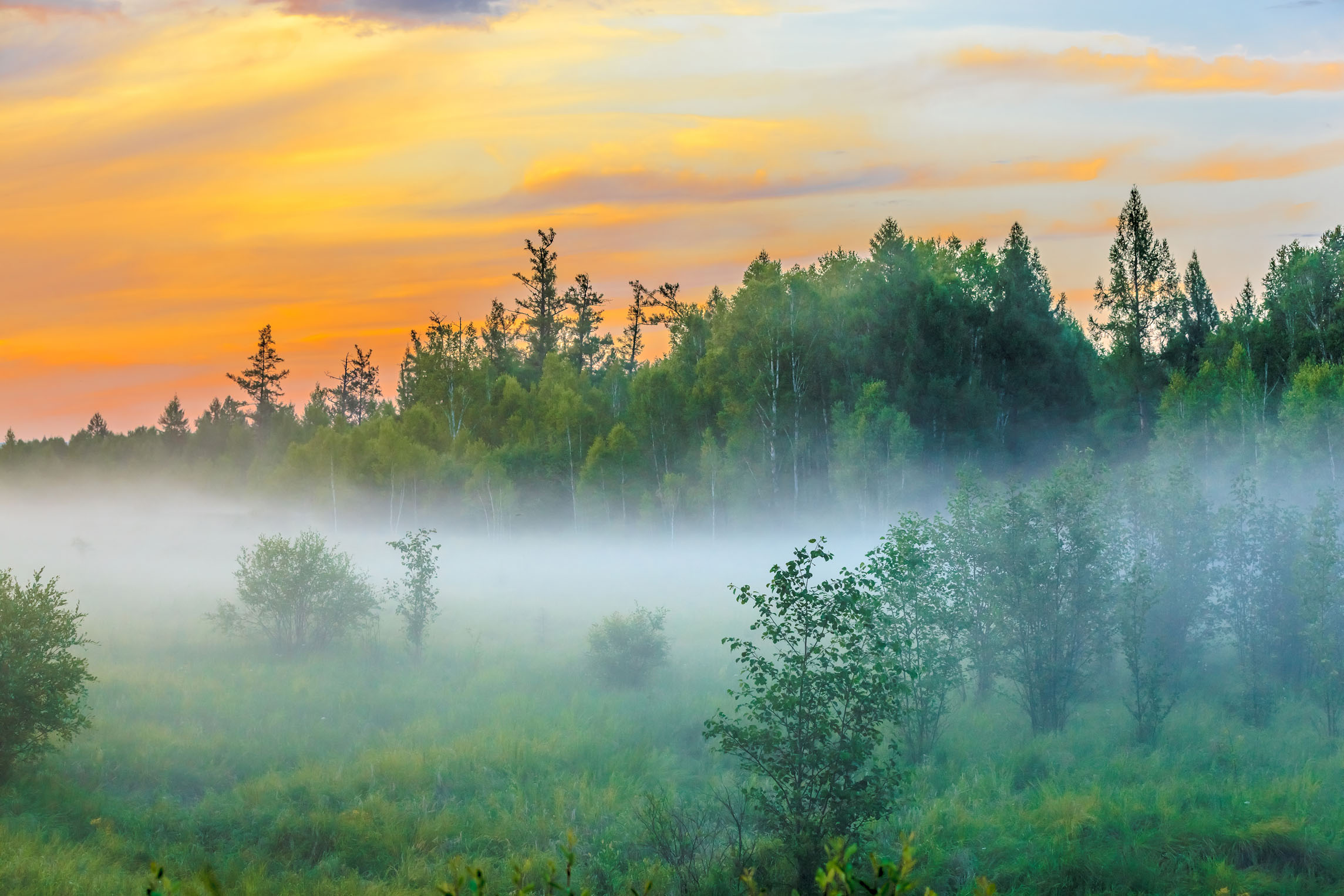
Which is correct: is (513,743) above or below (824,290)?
below

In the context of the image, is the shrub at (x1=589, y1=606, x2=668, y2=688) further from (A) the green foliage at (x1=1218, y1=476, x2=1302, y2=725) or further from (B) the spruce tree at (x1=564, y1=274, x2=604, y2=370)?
(B) the spruce tree at (x1=564, y1=274, x2=604, y2=370)

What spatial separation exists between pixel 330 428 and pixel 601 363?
2766 cm

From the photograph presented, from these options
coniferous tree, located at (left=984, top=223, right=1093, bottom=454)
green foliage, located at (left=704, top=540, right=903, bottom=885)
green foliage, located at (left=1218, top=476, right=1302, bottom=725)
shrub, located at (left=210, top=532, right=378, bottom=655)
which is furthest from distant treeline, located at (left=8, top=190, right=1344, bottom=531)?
green foliage, located at (left=704, top=540, right=903, bottom=885)

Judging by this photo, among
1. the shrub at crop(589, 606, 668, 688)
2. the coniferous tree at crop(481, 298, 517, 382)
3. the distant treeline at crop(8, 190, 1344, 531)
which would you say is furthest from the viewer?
the coniferous tree at crop(481, 298, 517, 382)

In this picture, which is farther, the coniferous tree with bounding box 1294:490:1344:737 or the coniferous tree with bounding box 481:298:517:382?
the coniferous tree with bounding box 481:298:517:382

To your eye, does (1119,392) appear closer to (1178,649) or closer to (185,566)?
(1178,649)

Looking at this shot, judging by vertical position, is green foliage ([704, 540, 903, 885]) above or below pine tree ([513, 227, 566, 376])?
below

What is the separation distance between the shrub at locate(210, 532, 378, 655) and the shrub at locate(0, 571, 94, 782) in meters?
11.8

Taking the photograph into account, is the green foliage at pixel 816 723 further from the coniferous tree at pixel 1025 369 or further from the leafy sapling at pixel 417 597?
the coniferous tree at pixel 1025 369

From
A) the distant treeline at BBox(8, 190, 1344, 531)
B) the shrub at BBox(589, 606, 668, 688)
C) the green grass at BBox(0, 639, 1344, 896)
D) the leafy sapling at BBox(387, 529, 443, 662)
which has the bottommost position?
the green grass at BBox(0, 639, 1344, 896)

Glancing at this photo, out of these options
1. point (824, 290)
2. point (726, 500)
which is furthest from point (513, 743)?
point (824, 290)

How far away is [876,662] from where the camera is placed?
55.0 ft

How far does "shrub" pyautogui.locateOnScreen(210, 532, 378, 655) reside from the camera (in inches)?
1342

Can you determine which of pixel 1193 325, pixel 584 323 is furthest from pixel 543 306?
pixel 1193 325
